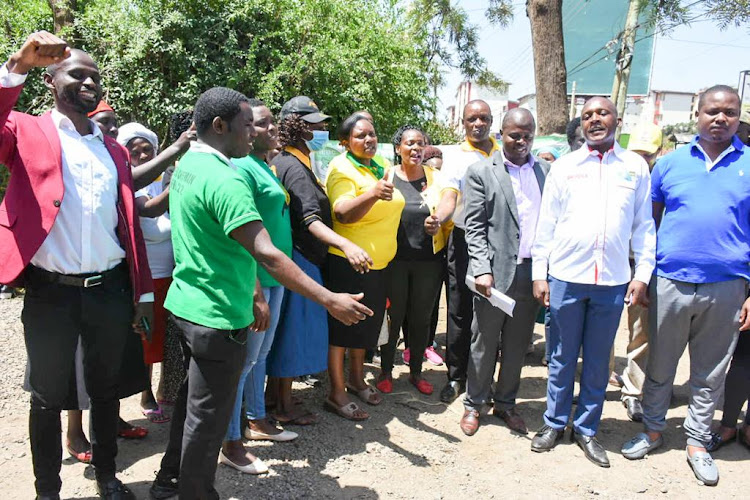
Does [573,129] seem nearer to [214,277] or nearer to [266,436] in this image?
[266,436]

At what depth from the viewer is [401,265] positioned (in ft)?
14.1

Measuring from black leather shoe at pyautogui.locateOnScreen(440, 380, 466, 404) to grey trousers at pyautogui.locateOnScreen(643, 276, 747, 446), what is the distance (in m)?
1.37

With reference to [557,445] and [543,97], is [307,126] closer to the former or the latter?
[557,445]

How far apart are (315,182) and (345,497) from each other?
1861 millimetres

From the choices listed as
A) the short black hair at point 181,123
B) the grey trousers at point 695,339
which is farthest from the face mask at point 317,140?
the grey trousers at point 695,339

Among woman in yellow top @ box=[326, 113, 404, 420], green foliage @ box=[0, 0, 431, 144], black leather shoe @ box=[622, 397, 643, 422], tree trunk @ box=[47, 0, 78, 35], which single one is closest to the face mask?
woman in yellow top @ box=[326, 113, 404, 420]

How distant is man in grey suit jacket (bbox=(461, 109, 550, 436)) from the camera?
3.67m

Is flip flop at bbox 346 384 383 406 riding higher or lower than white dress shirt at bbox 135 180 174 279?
lower

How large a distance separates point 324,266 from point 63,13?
649 centimetres

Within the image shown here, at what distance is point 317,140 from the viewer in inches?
149

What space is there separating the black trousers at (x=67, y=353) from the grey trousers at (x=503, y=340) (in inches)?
87.4

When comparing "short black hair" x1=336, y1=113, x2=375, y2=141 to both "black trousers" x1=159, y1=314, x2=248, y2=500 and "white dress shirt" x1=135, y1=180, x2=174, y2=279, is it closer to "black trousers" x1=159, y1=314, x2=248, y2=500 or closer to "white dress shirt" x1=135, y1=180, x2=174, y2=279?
"white dress shirt" x1=135, y1=180, x2=174, y2=279

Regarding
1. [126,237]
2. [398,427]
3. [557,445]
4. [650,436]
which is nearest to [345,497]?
[398,427]

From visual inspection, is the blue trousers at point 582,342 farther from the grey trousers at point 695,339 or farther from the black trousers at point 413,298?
the black trousers at point 413,298
